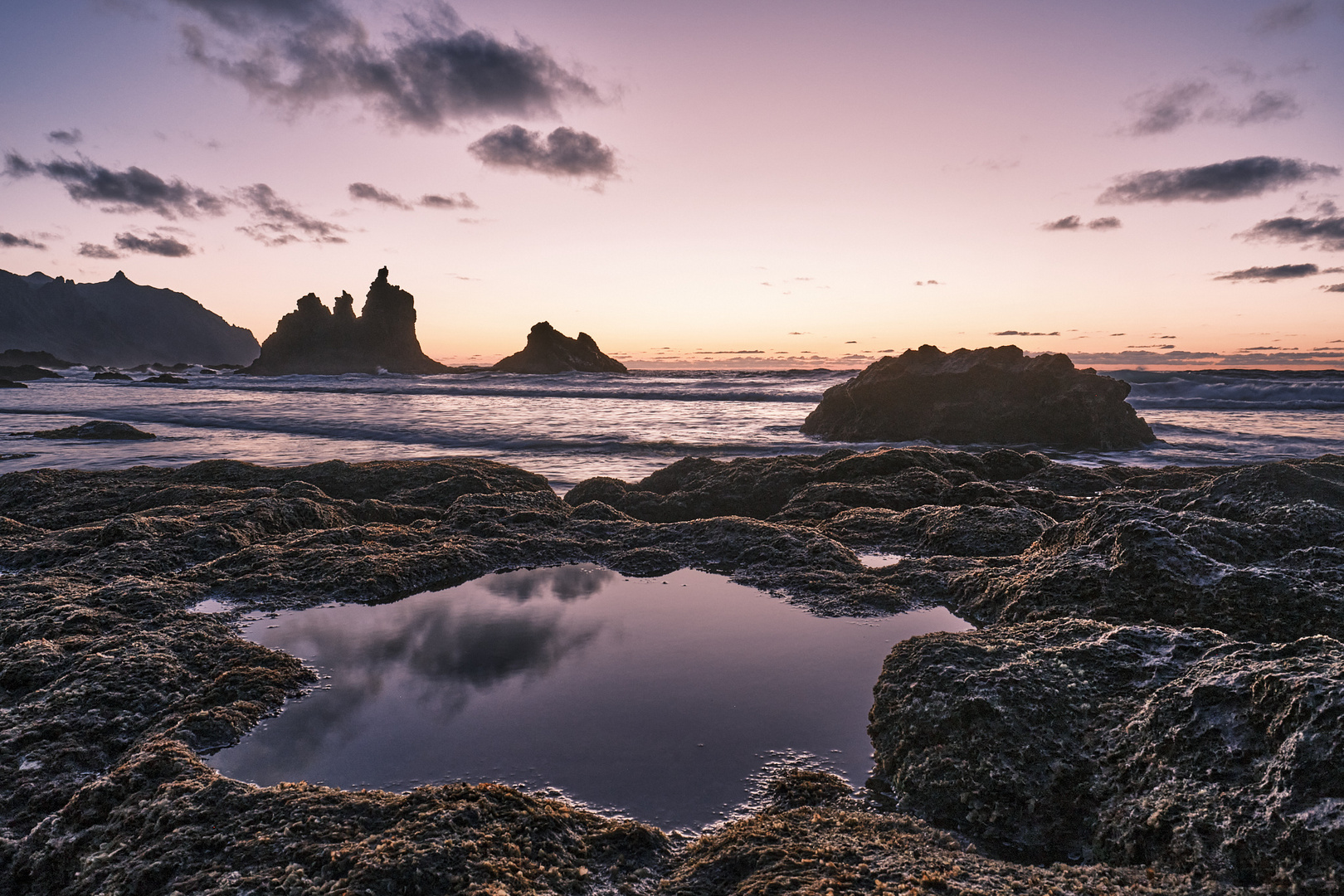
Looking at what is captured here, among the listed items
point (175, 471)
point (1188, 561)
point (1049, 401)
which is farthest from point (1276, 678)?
point (1049, 401)

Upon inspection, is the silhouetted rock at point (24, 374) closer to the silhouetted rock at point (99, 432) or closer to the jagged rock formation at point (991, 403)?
the silhouetted rock at point (99, 432)

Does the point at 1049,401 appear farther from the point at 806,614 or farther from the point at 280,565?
the point at 280,565

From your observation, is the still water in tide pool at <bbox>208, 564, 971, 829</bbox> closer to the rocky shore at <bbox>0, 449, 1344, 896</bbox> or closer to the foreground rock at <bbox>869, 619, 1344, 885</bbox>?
the rocky shore at <bbox>0, 449, 1344, 896</bbox>

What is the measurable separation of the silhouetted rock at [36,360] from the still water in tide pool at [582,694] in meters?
142

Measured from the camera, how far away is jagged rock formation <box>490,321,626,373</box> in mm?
84250

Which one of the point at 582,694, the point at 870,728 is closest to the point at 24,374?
the point at 582,694

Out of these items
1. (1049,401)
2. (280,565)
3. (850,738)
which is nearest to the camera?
(850,738)

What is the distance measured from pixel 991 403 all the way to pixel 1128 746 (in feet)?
53.3

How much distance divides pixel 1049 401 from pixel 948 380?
241cm

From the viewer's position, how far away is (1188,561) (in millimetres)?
3883

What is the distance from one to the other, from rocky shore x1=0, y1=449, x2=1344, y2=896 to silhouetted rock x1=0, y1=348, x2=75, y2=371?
14066cm

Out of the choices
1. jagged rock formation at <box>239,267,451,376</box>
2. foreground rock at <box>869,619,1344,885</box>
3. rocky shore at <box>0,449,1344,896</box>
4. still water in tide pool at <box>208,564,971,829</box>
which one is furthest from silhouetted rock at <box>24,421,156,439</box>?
jagged rock formation at <box>239,267,451,376</box>

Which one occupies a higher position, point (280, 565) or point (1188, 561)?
point (1188, 561)

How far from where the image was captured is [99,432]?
632 inches
